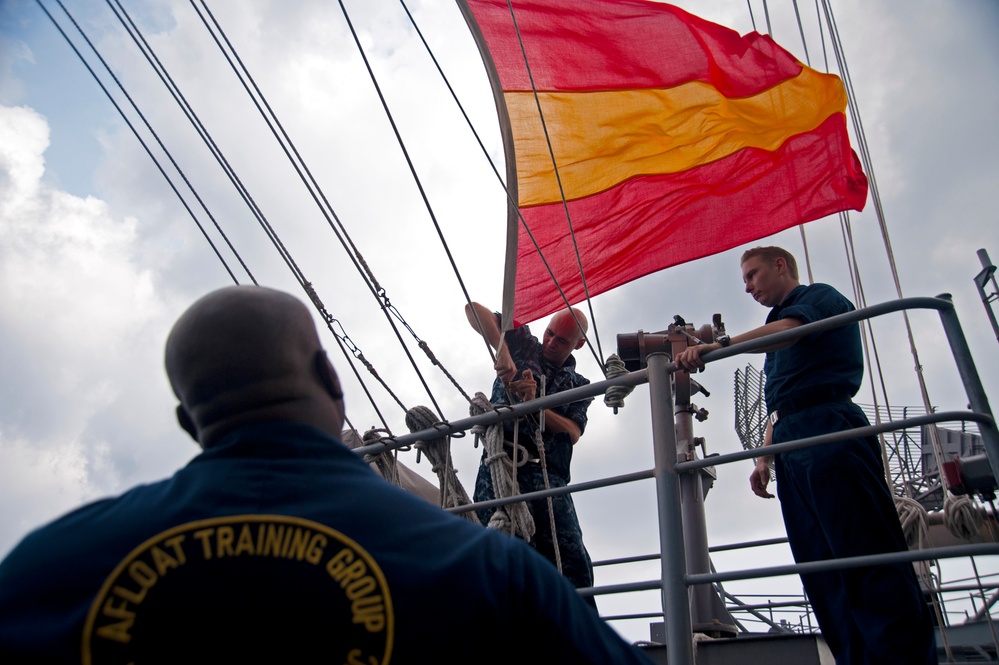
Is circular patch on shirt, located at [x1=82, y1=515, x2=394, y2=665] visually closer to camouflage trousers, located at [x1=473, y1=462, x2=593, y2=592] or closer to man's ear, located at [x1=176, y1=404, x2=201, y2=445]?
man's ear, located at [x1=176, y1=404, x2=201, y2=445]

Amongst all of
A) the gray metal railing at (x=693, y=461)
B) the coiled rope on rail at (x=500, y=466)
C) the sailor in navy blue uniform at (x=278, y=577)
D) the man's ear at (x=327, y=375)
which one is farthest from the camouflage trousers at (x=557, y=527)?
Result: the sailor in navy blue uniform at (x=278, y=577)

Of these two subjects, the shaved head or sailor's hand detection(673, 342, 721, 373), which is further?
sailor's hand detection(673, 342, 721, 373)

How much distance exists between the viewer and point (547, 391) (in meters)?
3.35

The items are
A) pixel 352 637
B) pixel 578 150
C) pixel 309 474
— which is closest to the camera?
pixel 352 637

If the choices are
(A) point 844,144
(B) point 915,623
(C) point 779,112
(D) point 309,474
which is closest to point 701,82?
→ (C) point 779,112

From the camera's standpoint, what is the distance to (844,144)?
4199mm

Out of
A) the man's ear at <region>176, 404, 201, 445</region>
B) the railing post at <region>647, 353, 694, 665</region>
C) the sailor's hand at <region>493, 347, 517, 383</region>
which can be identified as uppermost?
the sailor's hand at <region>493, 347, 517, 383</region>

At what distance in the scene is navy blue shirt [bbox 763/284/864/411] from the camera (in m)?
2.55

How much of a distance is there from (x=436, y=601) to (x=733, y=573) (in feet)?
4.46

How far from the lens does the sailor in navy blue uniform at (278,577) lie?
79 cm

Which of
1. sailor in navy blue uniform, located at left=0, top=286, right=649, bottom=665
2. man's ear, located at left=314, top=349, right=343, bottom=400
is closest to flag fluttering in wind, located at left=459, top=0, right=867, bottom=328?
man's ear, located at left=314, top=349, right=343, bottom=400

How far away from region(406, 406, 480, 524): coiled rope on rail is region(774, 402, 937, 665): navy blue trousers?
3.48 ft

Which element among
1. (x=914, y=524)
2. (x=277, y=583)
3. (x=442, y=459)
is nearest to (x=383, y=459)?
(x=442, y=459)

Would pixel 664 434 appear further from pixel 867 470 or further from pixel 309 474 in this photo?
pixel 309 474
